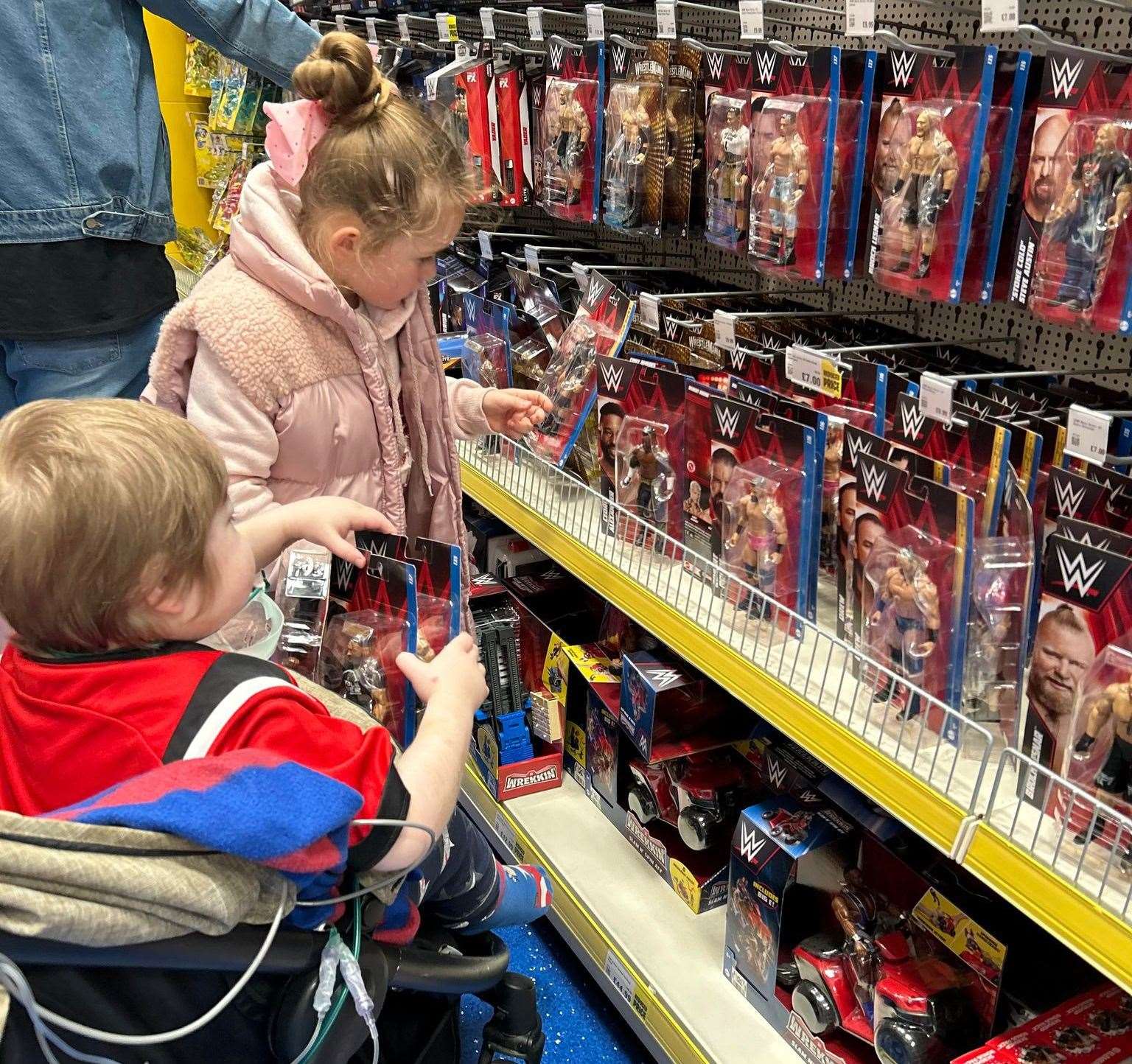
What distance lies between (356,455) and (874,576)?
2.64 feet

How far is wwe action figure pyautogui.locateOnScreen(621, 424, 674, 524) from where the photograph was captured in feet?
5.10

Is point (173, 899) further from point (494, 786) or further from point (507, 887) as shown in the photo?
point (494, 786)

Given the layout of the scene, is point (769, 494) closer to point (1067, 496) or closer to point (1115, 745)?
point (1067, 496)

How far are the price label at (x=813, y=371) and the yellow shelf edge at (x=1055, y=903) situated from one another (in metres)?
0.65

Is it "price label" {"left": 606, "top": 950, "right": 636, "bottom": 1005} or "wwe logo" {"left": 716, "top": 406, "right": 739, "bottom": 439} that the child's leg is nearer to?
"price label" {"left": 606, "top": 950, "right": 636, "bottom": 1005}

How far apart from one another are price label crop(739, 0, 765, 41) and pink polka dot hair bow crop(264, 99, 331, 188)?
1.96 feet

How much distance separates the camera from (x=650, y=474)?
1.58 m

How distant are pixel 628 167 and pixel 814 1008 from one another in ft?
4.34

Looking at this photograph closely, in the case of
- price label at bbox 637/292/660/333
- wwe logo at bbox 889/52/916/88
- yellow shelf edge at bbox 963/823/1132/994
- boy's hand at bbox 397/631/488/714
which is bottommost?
yellow shelf edge at bbox 963/823/1132/994

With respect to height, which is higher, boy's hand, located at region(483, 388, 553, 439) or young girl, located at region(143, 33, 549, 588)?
young girl, located at region(143, 33, 549, 588)

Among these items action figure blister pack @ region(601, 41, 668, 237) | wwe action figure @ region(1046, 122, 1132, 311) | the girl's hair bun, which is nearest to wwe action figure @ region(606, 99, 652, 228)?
action figure blister pack @ region(601, 41, 668, 237)

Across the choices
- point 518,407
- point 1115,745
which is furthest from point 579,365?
point 1115,745

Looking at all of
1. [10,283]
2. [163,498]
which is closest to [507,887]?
[163,498]

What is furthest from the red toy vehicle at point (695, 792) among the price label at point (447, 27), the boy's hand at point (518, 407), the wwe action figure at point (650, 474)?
the price label at point (447, 27)
